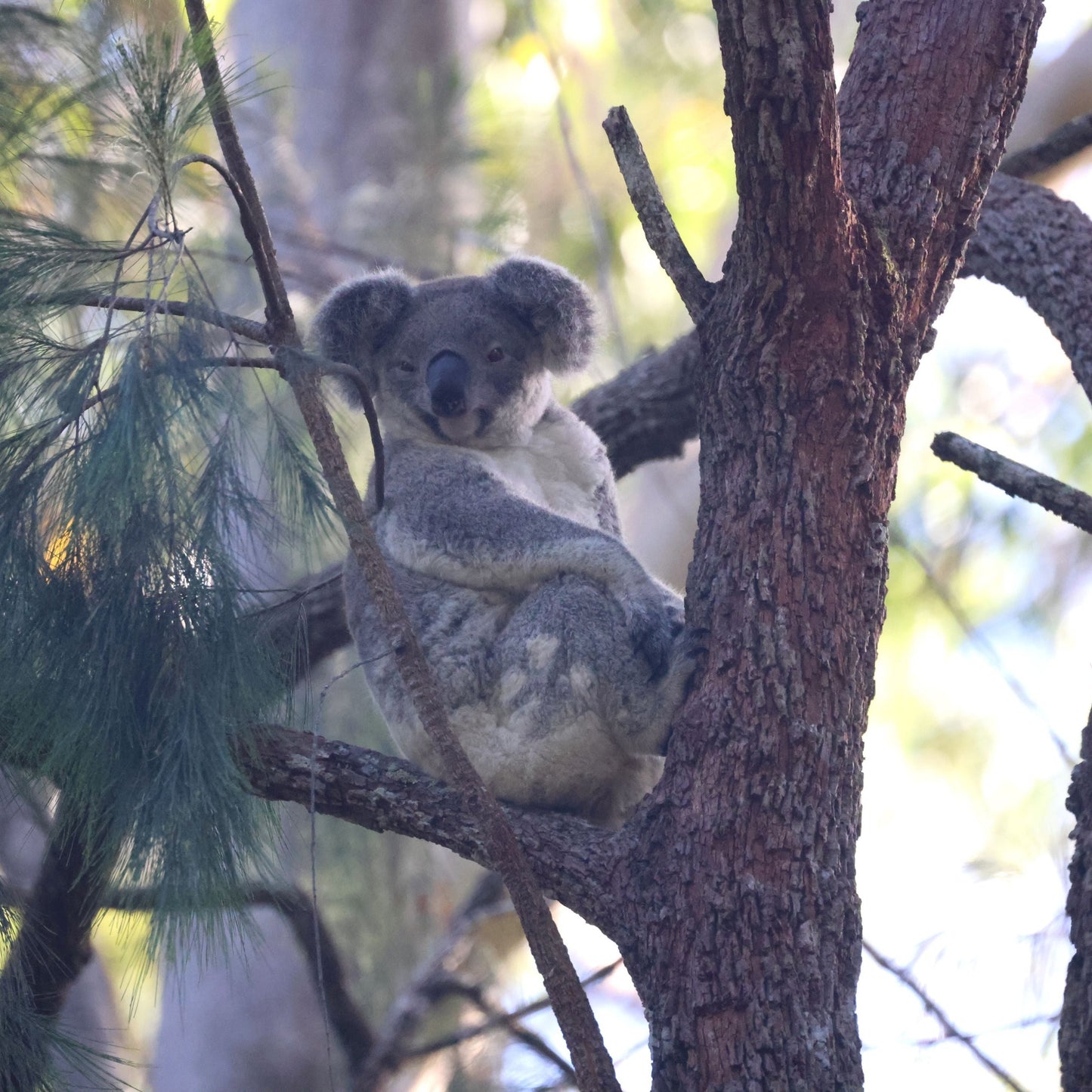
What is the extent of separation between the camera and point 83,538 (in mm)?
2117

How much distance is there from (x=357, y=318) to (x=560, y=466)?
2.14 ft

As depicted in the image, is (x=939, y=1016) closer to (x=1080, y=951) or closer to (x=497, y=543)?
(x=1080, y=951)

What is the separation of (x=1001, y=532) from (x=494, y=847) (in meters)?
6.12

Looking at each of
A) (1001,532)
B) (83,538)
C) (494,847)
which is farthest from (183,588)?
(1001,532)

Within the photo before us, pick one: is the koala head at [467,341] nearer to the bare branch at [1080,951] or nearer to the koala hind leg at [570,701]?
the koala hind leg at [570,701]

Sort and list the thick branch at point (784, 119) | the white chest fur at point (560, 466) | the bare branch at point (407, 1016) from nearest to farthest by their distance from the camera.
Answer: the thick branch at point (784, 119) < the white chest fur at point (560, 466) < the bare branch at point (407, 1016)

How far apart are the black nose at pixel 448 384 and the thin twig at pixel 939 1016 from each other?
1.51m

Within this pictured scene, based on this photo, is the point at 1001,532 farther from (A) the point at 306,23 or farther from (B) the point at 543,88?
(A) the point at 306,23

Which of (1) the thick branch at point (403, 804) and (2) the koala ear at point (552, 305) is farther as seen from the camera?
(2) the koala ear at point (552, 305)

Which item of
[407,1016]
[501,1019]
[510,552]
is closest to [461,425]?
[510,552]

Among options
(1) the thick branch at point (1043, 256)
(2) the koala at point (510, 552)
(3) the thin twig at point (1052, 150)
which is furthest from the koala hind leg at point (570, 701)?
(3) the thin twig at point (1052, 150)

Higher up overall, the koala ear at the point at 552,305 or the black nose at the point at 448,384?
the koala ear at the point at 552,305

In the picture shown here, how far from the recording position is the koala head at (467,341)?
3.12m

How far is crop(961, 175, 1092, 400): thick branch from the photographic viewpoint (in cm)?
307
